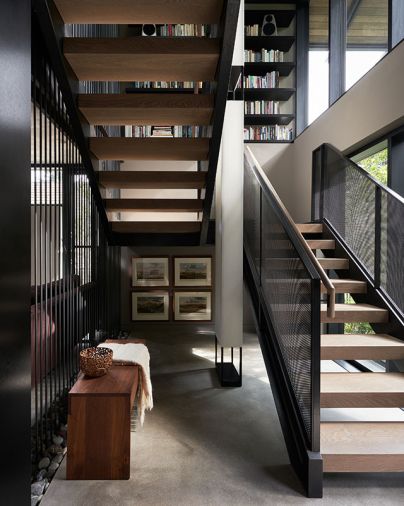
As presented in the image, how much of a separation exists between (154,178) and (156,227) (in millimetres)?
892

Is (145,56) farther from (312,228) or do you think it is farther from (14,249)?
(312,228)

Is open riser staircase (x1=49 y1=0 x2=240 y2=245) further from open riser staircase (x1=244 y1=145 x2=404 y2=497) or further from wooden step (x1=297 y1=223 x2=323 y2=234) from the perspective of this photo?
wooden step (x1=297 y1=223 x2=323 y2=234)

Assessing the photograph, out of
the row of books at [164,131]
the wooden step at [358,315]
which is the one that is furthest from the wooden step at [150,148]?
the row of books at [164,131]

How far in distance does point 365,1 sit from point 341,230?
2.41 metres

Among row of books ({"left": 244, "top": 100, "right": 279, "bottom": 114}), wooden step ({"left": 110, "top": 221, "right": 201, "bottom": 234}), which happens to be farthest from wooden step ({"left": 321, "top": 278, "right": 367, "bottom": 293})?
row of books ({"left": 244, "top": 100, "right": 279, "bottom": 114})

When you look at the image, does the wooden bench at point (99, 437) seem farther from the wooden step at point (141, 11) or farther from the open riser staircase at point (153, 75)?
the wooden step at point (141, 11)

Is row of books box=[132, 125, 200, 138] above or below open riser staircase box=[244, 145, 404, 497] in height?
above

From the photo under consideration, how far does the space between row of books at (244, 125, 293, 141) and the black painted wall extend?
5026 millimetres

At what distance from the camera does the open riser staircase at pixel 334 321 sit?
2033mm

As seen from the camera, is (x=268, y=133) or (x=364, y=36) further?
(x=268, y=133)

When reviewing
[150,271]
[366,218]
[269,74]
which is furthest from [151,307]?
[269,74]

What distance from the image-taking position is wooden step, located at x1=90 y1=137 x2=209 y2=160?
2.91 metres

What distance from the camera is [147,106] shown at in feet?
8.42

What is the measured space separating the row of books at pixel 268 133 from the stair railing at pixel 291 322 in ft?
8.35
